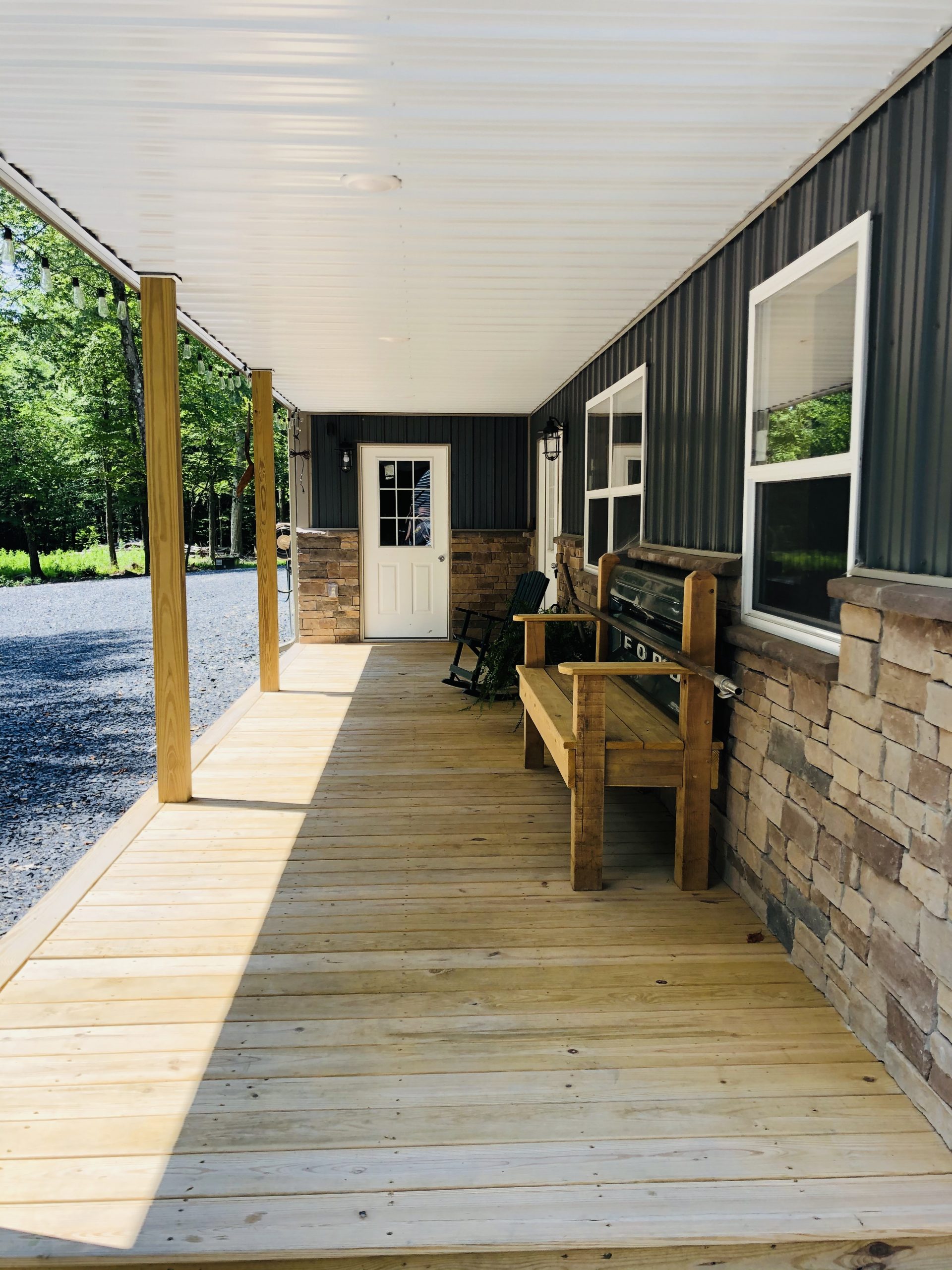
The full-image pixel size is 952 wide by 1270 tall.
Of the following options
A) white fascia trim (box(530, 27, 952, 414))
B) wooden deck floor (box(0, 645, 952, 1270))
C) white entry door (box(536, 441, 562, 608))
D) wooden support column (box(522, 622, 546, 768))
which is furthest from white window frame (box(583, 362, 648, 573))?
wooden deck floor (box(0, 645, 952, 1270))

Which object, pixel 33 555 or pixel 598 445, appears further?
pixel 33 555

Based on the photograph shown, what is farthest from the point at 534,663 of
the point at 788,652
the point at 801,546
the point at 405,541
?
the point at 405,541

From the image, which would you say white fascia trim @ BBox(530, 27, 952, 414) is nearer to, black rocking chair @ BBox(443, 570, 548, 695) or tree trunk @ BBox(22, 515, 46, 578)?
black rocking chair @ BBox(443, 570, 548, 695)

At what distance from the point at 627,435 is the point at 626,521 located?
50 centimetres

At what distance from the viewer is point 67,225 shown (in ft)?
11.7

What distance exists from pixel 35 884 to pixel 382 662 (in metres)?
5.00

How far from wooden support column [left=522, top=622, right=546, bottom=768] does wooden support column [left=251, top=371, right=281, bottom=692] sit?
270 cm

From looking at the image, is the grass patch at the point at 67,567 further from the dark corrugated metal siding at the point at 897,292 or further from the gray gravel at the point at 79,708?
the dark corrugated metal siding at the point at 897,292

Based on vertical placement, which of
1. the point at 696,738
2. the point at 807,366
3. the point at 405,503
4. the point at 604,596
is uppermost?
the point at 807,366

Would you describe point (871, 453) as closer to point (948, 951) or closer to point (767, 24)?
point (767, 24)

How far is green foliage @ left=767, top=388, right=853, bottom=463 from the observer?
9.01ft

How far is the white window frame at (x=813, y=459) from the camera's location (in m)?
2.53

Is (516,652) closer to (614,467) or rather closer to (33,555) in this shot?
(614,467)

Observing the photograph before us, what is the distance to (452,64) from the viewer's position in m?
2.29
